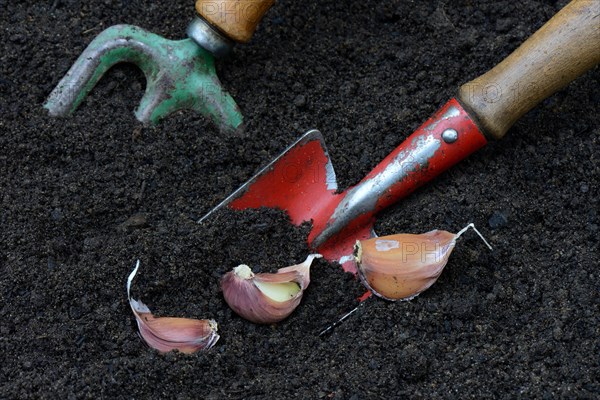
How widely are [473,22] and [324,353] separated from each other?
34.2 inches

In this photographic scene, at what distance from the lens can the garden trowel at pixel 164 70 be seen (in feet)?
5.98

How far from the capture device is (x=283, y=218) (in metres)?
1.72

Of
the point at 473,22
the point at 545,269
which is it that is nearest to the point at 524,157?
the point at 545,269

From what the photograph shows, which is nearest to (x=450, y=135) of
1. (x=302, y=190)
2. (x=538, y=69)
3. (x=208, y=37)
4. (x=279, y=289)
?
(x=538, y=69)

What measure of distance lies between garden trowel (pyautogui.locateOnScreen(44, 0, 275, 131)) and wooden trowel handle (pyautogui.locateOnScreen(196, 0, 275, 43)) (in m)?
0.01

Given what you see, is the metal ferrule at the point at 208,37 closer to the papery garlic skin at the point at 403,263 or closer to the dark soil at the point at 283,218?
the dark soil at the point at 283,218

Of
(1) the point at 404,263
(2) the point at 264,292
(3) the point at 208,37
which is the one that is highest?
(3) the point at 208,37

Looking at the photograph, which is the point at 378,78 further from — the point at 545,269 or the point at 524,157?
the point at 545,269

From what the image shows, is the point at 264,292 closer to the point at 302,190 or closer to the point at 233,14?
the point at 302,190

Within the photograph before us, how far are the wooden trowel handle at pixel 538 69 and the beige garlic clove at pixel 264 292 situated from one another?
467 millimetres

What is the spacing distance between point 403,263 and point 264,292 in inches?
10.5

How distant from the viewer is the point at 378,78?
188 centimetres

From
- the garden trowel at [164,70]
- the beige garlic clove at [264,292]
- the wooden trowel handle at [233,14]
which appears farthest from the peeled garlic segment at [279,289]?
the wooden trowel handle at [233,14]

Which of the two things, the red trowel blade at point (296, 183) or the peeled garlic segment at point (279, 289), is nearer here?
the peeled garlic segment at point (279, 289)
